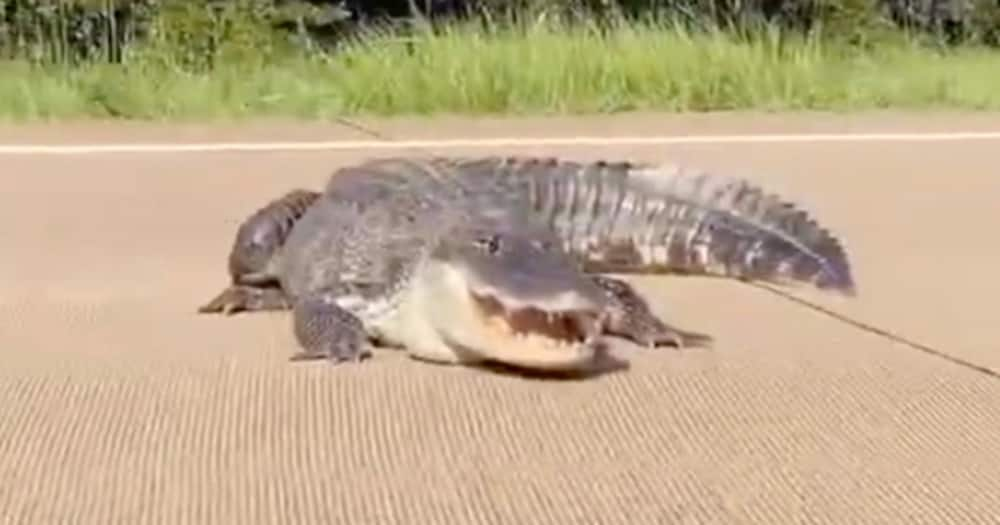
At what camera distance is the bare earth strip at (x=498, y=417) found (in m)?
4.27

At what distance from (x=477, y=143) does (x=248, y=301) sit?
4860 millimetres

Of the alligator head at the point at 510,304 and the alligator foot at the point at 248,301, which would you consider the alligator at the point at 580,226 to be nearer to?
the alligator foot at the point at 248,301

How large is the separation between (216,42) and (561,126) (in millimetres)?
4020

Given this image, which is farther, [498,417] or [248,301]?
[248,301]

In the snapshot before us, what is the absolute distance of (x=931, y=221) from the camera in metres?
8.38

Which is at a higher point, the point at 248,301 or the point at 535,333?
the point at 535,333

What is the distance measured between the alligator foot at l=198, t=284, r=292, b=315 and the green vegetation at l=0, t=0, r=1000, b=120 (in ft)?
20.5

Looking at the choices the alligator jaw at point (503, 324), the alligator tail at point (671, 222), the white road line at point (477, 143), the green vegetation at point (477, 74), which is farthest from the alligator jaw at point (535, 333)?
the green vegetation at point (477, 74)

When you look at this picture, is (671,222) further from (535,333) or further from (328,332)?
(535,333)

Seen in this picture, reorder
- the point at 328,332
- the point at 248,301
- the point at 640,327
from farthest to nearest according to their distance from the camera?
the point at 248,301
the point at 640,327
the point at 328,332

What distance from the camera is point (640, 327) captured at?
589 cm

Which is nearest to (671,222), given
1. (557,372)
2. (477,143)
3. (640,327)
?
(640,327)

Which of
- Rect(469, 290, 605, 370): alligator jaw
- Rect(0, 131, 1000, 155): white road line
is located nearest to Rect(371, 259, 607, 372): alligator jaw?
Rect(469, 290, 605, 370): alligator jaw

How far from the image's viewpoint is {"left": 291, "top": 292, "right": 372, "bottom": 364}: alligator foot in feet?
18.3
